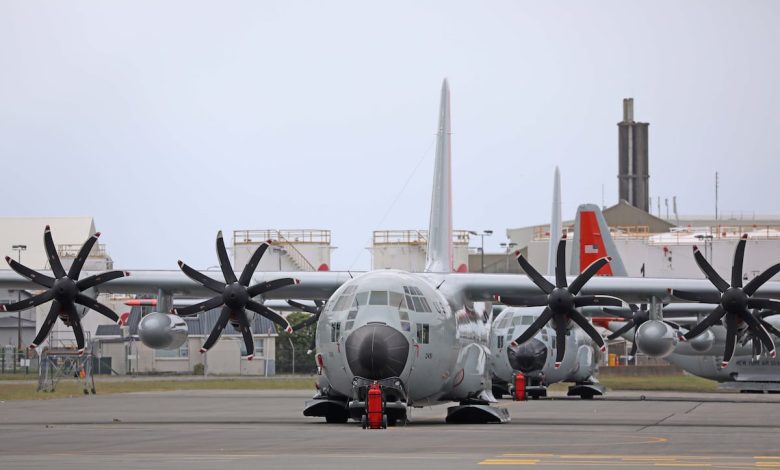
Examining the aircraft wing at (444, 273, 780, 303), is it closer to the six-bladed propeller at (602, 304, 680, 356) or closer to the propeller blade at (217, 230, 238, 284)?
the propeller blade at (217, 230, 238, 284)

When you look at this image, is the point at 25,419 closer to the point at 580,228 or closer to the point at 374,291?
the point at 374,291

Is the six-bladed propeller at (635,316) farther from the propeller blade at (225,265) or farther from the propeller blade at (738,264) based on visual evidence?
the propeller blade at (225,265)

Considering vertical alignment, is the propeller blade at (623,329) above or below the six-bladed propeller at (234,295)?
below

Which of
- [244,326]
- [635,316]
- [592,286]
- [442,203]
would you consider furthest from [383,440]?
[635,316]

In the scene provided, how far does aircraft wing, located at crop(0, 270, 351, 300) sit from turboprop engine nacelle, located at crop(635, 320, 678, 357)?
7.76m

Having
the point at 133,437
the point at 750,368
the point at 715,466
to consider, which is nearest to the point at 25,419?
the point at 133,437

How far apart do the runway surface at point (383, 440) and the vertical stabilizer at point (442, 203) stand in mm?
4249

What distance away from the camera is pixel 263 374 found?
88312 millimetres

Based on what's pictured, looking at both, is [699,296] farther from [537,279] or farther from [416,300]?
[416,300]

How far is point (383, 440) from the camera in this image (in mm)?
22062

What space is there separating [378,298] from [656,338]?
8.40 m

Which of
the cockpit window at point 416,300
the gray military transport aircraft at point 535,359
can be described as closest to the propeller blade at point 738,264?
the cockpit window at point 416,300

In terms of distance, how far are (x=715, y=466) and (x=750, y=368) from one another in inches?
1649

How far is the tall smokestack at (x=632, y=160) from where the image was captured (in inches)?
4749
